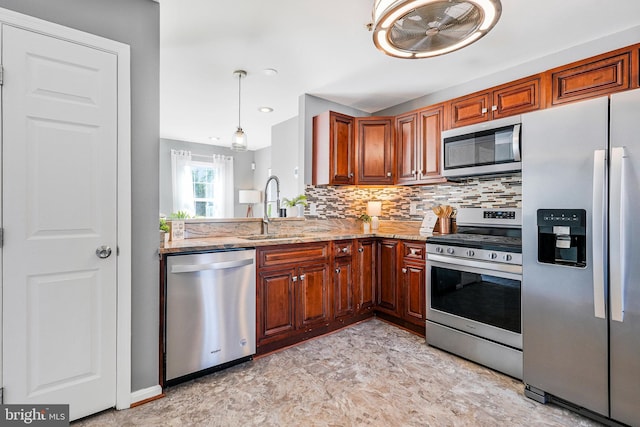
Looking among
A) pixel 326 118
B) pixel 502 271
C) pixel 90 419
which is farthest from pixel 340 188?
pixel 90 419

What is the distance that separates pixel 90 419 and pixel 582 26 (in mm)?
4026

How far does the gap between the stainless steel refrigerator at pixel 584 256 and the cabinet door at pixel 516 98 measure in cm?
70

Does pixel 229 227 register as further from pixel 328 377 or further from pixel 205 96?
pixel 205 96

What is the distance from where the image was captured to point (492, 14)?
141 cm

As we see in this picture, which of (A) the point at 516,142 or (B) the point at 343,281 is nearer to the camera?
(A) the point at 516,142

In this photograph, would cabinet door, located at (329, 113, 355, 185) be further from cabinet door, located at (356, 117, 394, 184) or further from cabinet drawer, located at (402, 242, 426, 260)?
cabinet drawer, located at (402, 242, 426, 260)

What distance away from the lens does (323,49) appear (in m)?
2.61

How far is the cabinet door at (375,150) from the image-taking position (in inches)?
142

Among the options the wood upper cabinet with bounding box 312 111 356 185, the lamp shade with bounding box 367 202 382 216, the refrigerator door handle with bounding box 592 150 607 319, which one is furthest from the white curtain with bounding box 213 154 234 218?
the refrigerator door handle with bounding box 592 150 607 319

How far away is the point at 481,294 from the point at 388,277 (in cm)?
104

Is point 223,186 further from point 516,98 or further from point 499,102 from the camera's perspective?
point 516,98

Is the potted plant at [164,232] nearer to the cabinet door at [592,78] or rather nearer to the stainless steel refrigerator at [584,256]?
the stainless steel refrigerator at [584,256]

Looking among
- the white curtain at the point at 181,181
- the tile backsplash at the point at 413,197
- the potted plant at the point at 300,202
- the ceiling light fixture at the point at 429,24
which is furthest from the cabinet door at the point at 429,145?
the white curtain at the point at 181,181

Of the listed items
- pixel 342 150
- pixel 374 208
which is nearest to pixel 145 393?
pixel 342 150
